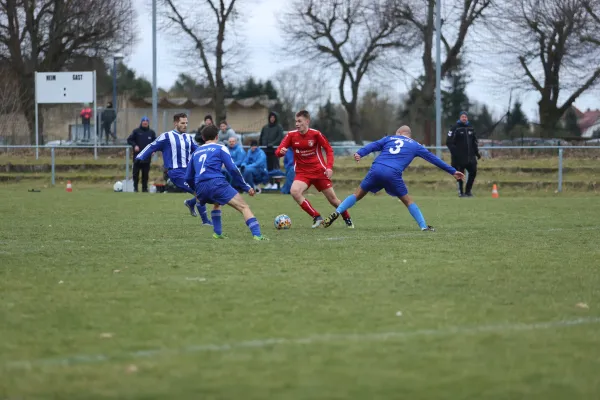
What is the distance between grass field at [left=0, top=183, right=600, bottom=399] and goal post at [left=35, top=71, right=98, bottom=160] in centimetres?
2293

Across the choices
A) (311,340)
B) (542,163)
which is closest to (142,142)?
(542,163)

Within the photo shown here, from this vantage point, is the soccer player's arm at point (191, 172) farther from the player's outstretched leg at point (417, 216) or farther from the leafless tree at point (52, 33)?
the leafless tree at point (52, 33)

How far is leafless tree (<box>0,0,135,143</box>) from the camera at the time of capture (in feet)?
142

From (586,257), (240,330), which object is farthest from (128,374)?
(586,257)

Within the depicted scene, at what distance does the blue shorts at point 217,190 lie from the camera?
1228cm

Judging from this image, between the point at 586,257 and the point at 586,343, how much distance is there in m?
4.50

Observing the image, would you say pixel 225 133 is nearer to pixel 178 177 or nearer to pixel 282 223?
pixel 178 177

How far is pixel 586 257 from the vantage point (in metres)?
10.1

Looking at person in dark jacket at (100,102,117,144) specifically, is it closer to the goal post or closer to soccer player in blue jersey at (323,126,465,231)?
the goal post

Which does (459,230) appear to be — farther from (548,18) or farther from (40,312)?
(548,18)

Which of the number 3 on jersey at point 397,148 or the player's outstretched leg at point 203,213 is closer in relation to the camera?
the number 3 on jersey at point 397,148

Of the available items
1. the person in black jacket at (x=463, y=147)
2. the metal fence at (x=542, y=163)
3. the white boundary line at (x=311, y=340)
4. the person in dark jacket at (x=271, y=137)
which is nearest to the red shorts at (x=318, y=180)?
the white boundary line at (x=311, y=340)

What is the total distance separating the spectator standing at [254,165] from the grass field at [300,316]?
1311 centimetres

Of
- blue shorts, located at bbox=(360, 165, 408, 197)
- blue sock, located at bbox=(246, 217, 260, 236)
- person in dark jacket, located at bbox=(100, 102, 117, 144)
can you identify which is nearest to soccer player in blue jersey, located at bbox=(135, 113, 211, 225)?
blue shorts, located at bbox=(360, 165, 408, 197)
